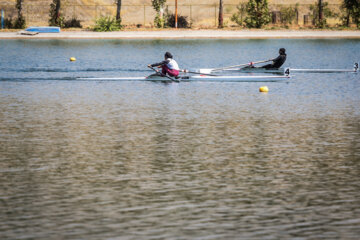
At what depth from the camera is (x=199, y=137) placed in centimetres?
1784

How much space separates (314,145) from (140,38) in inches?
2338

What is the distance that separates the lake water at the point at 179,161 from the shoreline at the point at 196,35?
43.0 meters

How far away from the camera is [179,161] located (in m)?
14.9

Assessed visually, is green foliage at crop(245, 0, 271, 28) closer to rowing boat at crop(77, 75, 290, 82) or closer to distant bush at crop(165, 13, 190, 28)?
distant bush at crop(165, 13, 190, 28)

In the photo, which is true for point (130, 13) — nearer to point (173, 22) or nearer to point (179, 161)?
point (173, 22)

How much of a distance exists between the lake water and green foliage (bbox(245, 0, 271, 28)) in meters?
50.3

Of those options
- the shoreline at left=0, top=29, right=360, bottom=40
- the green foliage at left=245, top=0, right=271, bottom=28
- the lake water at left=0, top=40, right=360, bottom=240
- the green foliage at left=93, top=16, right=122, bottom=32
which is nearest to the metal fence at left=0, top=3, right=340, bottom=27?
the green foliage at left=245, top=0, right=271, bottom=28

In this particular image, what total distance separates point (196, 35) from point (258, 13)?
9.34m

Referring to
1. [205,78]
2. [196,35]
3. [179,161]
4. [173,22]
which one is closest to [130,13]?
[173,22]

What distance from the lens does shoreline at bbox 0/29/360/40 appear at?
74.4 m

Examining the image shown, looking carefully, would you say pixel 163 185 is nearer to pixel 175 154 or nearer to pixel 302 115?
pixel 175 154

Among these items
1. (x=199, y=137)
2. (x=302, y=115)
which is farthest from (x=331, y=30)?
(x=199, y=137)

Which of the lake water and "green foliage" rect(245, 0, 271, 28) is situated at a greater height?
"green foliage" rect(245, 0, 271, 28)

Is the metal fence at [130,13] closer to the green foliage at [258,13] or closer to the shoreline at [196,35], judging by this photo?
the green foliage at [258,13]
